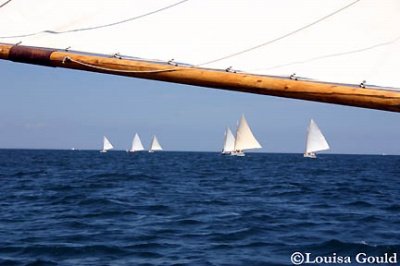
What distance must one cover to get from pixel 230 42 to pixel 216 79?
46cm

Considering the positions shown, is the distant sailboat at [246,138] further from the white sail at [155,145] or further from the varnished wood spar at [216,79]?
the varnished wood spar at [216,79]

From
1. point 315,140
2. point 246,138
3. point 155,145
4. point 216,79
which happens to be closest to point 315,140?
point 315,140

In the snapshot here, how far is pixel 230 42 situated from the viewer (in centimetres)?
329

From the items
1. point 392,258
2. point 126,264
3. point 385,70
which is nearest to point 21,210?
point 126,264

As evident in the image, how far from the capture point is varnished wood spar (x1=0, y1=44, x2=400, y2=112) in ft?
8.73

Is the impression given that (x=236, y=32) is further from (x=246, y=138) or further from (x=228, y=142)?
(x=228, y=142)

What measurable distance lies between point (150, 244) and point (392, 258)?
4.70 m

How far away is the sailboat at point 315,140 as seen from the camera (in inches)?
3169

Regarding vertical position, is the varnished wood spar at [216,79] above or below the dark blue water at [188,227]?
above
